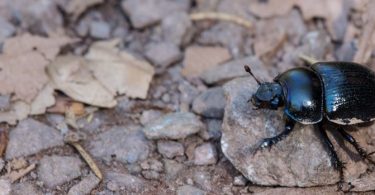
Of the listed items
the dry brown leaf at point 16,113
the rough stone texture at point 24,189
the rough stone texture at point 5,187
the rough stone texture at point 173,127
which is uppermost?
the dry brown leaf at point 16,113

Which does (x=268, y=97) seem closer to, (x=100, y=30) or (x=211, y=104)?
(x=211, y=104)

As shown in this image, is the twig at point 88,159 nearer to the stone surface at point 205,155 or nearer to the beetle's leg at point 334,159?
the stone surface at point 205,155

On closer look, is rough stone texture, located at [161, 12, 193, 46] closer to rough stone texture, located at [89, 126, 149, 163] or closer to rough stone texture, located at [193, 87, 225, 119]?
rough stone texture, located at [193, 87, 225, 119]

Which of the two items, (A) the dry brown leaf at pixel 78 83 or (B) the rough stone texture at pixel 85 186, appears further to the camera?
(A) the dry brown leaf at pixel 78 83

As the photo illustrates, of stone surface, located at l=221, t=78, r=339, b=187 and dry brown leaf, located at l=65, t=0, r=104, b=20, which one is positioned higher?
dry brown leaf, located at l=65, t=0, r=104, b=20

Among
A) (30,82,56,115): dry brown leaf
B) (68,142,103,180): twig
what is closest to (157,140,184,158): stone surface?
(68,142,103,180): twig

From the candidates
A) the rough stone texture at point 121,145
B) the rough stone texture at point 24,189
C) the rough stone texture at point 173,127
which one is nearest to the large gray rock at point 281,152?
the rough stone texture at point 173,127

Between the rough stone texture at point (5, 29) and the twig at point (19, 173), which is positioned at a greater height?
the rough stone texture at point (5, 29)
